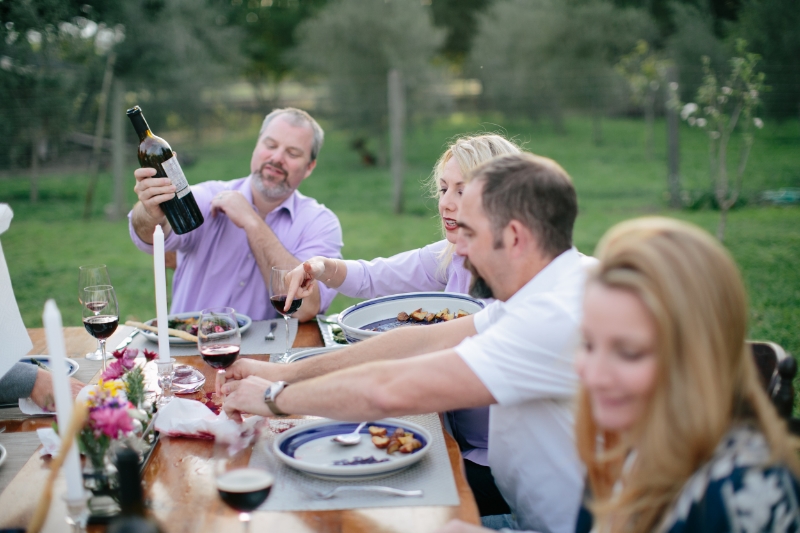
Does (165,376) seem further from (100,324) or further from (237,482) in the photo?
(237,482)

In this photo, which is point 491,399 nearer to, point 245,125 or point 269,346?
point 269,346

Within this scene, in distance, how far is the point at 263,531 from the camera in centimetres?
144

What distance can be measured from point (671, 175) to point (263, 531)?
29.3 ft

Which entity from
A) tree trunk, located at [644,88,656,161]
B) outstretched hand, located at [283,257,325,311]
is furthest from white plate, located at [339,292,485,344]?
tree trunk, located at [644,88,656,161]

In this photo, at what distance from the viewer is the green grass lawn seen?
6512 millimetres

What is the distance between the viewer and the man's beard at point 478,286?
191cm

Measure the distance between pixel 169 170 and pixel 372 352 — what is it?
4.08ft

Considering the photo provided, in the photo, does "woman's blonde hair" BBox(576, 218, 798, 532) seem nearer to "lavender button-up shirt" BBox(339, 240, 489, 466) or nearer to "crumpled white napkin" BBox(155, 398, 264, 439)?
"crumpled white napkin" BBox(155, 398, 264, 439)

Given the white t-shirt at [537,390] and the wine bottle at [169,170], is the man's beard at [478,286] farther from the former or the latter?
the wine bottle at [169,170]

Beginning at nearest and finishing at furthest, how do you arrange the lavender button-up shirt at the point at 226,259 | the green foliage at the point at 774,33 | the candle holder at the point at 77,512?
1. the candle holder at the point at 77,512
2. the lavender button-up shirt at the point at 226,259
3. the green foliage at the point at 774,33

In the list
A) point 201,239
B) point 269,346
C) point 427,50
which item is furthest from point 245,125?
point 269,346

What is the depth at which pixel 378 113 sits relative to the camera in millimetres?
12508

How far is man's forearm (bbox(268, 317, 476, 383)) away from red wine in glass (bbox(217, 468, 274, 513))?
80 centimetres

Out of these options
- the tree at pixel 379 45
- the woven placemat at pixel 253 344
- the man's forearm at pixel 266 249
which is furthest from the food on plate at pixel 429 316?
the tree at pixel 379 45
